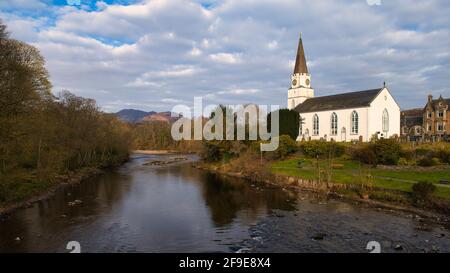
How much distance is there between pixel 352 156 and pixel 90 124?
109 ft

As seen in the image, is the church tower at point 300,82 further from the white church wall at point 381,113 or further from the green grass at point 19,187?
the green grass at point 19,187

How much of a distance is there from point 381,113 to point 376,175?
33.3 meters

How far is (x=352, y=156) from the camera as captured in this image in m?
44.5

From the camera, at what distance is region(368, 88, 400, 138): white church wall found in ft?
203

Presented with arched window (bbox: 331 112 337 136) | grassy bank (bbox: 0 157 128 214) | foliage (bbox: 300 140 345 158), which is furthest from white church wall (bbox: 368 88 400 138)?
grassy bank (bbox: 0 157 128 214)

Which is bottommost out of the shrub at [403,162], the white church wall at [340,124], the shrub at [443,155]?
the shrub at [403,162]

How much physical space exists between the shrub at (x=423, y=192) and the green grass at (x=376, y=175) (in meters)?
0.55

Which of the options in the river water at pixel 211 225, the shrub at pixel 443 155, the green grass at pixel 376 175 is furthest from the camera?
the shrub at pixel 443 155

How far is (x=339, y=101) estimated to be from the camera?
69438 millimetres

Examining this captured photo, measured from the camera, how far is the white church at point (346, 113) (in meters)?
62.4

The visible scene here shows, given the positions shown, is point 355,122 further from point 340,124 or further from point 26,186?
point 26,186

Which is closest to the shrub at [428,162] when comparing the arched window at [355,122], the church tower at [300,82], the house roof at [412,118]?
the arched window at [355,122]

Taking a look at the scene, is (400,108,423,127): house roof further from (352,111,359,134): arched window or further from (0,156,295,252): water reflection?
(0,156,295,252): water reflection
